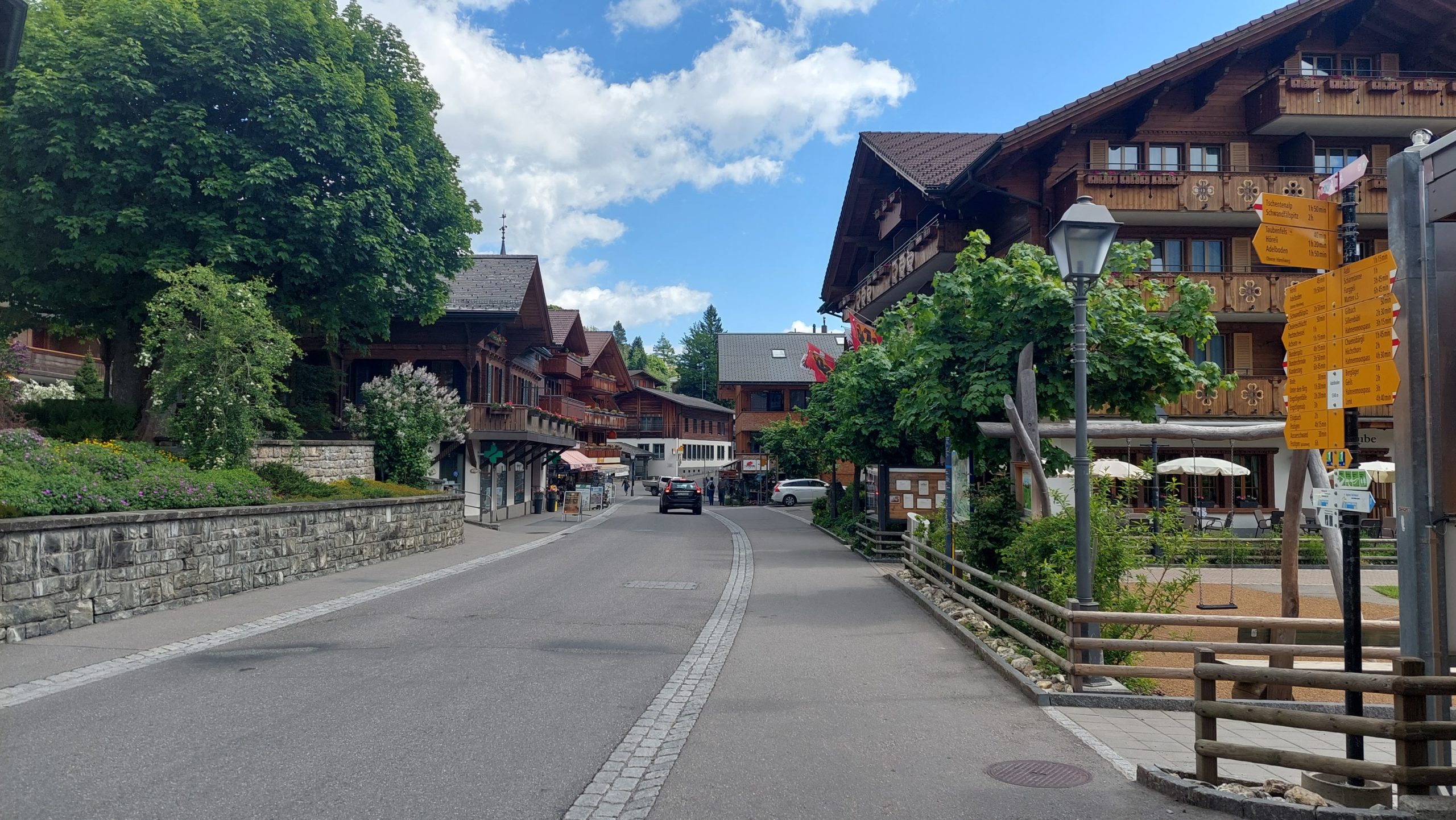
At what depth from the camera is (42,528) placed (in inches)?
407

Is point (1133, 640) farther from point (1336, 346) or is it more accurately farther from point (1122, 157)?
point (1122, 157)

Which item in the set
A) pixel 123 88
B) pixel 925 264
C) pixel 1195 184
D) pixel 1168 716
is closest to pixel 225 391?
pixel 123 88

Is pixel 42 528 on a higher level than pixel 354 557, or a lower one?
higher

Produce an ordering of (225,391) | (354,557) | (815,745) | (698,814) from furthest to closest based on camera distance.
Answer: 1. (354,557)
2. (225,391)
3. (815,745)
4. (698,814)

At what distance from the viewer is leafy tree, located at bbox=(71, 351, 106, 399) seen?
29078 mm

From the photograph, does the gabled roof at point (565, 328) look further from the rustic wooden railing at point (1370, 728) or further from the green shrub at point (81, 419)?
the rustic wooden railing at point (1370, 728)

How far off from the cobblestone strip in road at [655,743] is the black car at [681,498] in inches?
1284

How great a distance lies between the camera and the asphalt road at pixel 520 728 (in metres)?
5.26

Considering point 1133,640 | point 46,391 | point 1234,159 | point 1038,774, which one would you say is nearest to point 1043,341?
point 1133,640

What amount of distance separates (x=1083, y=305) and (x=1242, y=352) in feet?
73.8

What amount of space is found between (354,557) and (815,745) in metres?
14.2

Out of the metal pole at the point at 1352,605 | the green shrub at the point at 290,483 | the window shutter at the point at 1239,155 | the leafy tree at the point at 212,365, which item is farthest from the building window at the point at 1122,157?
the metal pole at the point at 1352,605

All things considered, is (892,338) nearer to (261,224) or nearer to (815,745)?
(261,224)

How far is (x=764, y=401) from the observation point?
70812mm
